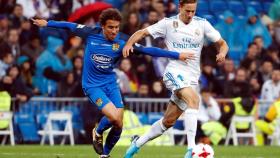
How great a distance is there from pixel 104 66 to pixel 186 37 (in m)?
1.36

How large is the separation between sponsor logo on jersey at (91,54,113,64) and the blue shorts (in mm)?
411

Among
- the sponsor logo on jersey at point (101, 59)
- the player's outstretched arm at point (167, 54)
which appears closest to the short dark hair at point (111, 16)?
the sponsor logo on jersey at point (101, 59)

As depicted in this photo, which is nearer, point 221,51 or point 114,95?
point 221,51

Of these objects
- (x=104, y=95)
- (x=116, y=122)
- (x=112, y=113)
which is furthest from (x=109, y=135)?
(x=104, y=95)

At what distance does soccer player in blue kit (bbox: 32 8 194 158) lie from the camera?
1496 cm

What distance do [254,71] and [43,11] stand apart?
18.2ft

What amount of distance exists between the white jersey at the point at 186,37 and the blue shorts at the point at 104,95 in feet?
3.02

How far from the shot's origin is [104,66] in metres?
15.1

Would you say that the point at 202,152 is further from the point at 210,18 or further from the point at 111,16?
the point at 210,18

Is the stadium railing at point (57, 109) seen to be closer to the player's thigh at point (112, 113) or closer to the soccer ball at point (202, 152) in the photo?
the player's thigh at point (112, 113)

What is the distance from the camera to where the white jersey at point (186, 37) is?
15.2 m

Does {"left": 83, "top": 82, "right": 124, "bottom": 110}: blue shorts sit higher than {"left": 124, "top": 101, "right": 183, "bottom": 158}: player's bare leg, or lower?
higher

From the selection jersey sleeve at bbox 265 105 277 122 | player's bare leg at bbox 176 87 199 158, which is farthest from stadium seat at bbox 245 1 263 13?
player's bare leg at bbox 176 87 199 158

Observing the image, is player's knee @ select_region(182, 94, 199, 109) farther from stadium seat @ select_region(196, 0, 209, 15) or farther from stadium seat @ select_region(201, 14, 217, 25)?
stadium seat @ select_region(196, 0, 209, 15)
